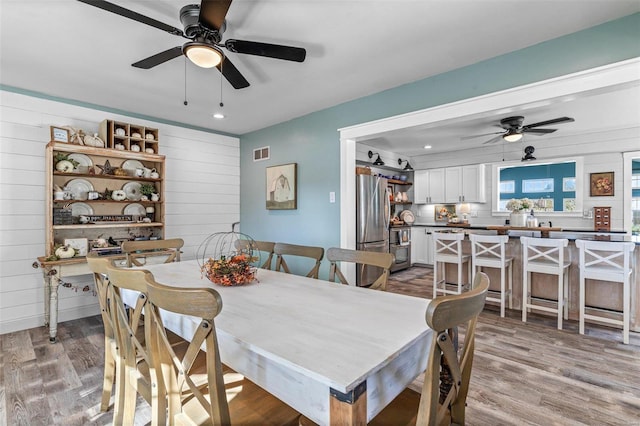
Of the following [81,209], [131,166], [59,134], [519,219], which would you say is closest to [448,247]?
[519,219]

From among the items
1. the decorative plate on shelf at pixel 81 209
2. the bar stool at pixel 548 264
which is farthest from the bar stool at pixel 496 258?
the decorative plate on shelf at pixel 81 209

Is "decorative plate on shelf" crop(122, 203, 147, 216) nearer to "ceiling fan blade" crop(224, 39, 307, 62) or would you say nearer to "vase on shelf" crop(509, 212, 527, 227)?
"ceiling fan blade" crop(224, 39, 307, 62)

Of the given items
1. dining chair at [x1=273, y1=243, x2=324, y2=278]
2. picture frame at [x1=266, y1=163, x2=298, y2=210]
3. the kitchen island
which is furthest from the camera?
picture frame at [x1=266, y1=163, x2=298, y2=210]

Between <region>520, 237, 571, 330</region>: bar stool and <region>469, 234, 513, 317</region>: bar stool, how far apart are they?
0.20m

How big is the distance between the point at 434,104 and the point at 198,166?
11.6ft

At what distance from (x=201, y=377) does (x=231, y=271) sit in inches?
24.4

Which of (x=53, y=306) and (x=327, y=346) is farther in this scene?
(x=53, y=306)

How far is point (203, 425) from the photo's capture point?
1071 mm

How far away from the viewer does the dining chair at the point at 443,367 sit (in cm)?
81

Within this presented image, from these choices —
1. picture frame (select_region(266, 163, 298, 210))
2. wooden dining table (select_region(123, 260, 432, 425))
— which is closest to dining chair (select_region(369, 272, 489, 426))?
wooden dining table (select_region(123, 260, 432, 425))

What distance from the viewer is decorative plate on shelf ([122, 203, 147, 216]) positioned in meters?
4.02

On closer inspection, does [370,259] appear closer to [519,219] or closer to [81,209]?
[81,209]

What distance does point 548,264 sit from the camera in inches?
131

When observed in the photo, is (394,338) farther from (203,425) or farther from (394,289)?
(394,289)
